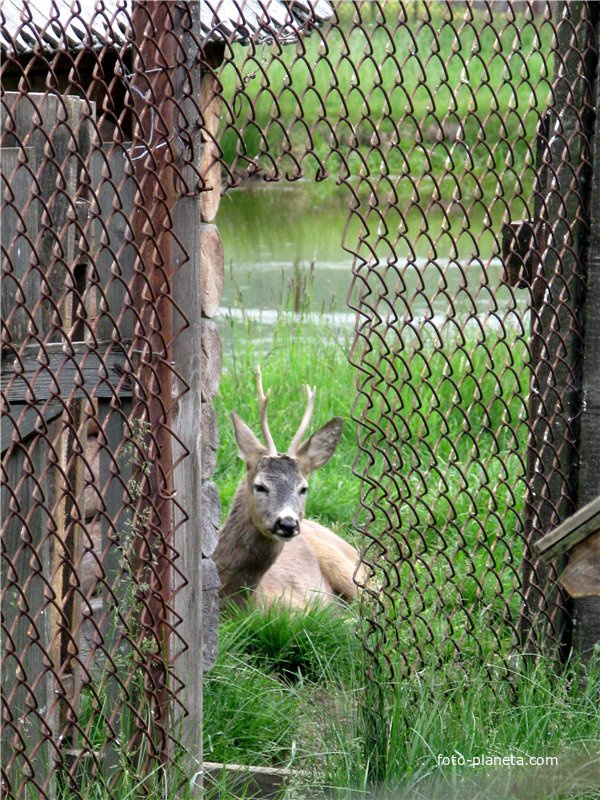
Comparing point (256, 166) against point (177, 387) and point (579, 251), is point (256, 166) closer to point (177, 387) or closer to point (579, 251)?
point (177, 387)

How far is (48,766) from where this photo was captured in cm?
317

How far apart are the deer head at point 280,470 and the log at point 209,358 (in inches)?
78.1

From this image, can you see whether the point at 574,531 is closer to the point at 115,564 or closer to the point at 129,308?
the point at 129,308

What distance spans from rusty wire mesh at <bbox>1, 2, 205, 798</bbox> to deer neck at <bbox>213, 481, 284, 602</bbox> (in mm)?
2457

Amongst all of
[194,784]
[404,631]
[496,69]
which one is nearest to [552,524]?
[404,631]

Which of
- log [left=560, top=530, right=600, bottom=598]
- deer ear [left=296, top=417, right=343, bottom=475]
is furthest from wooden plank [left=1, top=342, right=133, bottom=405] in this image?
deer ear [left=296, top=417, right=343, bottom=475]

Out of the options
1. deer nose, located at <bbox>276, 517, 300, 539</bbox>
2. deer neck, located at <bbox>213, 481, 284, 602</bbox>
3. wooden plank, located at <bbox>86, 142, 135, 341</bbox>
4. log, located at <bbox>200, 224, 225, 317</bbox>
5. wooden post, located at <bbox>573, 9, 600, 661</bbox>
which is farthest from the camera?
deer neck, located at <bbox>213, 481, 284, 602</bbox>

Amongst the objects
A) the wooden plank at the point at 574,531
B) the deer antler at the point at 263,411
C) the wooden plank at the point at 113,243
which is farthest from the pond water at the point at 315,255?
the wooden plank at the point at 574,531

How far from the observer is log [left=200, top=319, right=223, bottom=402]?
370cm

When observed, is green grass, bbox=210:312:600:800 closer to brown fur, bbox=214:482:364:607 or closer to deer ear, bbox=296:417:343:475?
brown fur, bbox=214:482:364:607

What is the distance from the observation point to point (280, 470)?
621 centimetres

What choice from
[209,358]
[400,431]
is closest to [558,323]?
[209,358]

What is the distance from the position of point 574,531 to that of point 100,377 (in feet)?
4.27

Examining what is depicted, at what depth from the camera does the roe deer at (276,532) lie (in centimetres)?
592
